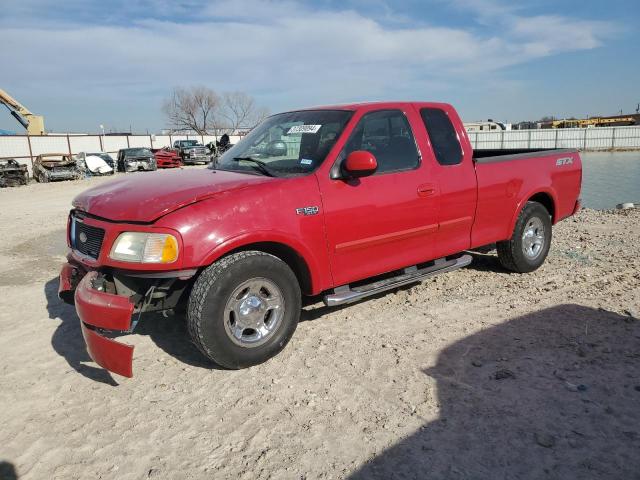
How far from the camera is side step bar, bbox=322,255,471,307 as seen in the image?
13.7 ft

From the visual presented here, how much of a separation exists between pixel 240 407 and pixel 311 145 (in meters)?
2.21

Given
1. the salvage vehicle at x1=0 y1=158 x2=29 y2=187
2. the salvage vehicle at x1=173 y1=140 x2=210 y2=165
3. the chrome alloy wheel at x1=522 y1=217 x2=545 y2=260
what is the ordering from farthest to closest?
the salvage vehicle at x1=173 y1=140 x2=210 y2=165 < the salvage vehicle at x1=0 y1=158 x2=29 y2=187 < the chrome alloy wheel at x1=522 y1=217 x2=545 y2=260

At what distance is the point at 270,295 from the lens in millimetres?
3848

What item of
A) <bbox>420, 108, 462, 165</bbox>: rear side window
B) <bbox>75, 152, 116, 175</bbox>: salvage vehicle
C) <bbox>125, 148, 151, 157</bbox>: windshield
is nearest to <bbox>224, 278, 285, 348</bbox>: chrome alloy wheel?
<bbox>420, 108, 462, 165</bbox>: rear side window

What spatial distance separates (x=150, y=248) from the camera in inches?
133

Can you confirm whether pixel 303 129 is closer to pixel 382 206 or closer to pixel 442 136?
pixel 382 206

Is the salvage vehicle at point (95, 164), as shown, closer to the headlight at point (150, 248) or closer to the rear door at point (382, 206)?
the rear door at point (382, 206)

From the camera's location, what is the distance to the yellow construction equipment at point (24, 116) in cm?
3725

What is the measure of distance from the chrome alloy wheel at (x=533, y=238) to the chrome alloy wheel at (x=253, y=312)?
11.0 ft

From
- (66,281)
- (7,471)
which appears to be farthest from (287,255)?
(7,471)

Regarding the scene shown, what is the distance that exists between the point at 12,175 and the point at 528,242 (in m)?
23.6

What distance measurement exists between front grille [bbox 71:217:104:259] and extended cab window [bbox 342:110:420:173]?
80.0 inches

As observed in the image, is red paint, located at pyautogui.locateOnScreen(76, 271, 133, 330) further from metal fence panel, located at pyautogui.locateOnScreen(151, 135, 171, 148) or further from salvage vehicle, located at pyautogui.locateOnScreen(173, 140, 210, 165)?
metal fence panel, located at pyautogui.locateOnScreen(151, 135, 171, 148)

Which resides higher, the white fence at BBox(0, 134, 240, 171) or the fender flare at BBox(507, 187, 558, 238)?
the white fence at BBox(0, 134, 240, 171)
